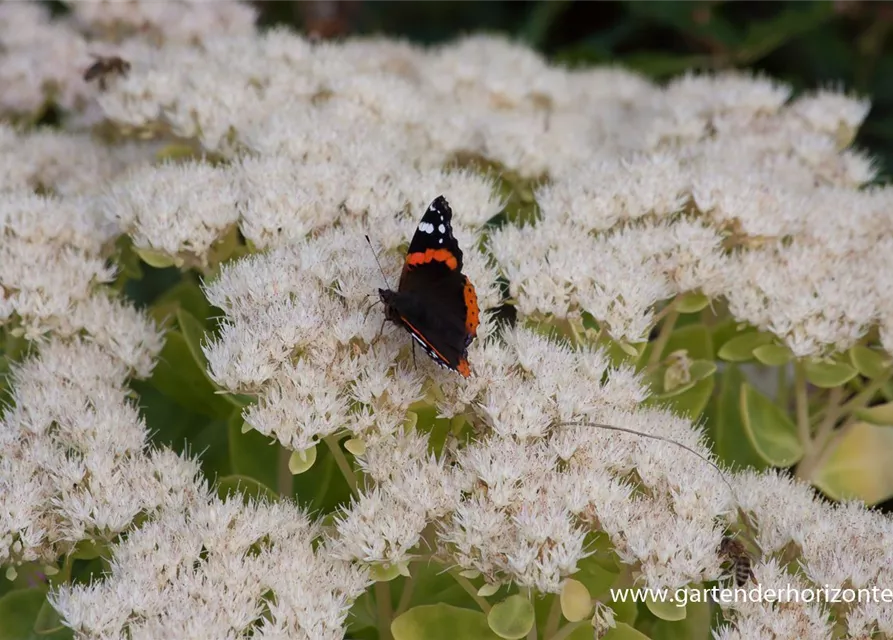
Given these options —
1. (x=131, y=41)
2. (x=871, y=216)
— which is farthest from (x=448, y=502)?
(x=131, y=41)

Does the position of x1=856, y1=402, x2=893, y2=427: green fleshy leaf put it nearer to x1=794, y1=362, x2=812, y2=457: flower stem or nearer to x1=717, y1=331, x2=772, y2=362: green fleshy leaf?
x1=794, y1=362, x2=812, y2=457: flower stem

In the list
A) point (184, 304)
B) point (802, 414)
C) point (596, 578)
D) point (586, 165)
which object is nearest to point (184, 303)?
point (184, 304)

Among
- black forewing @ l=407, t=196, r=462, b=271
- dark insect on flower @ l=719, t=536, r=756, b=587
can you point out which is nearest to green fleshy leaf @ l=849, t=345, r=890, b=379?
dark insect on flower @ l=719, t=536, r=756, b=587

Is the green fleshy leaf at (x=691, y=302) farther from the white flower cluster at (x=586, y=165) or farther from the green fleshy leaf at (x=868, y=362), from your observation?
the green fleshy leaf at (x=868, y=362)

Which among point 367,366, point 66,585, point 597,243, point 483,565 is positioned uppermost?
point 597,243

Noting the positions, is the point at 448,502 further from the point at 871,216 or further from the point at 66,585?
the point at 871,216

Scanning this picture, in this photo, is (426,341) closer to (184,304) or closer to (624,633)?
(624,633)

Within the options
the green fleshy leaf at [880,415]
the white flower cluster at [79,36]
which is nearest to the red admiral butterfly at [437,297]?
the green fleshy leaf at [880,415]
